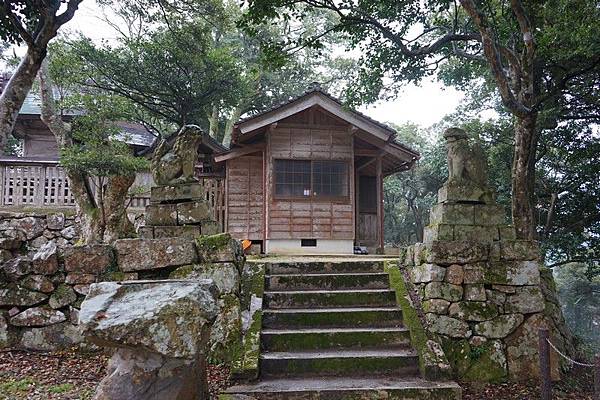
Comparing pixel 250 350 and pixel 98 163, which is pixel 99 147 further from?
pixel 250 350

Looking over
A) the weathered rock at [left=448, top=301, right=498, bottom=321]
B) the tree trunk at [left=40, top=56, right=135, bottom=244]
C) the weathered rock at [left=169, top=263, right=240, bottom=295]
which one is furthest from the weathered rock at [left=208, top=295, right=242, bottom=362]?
the tree trunk at [left=40, top=56, right=135, bottom=244]

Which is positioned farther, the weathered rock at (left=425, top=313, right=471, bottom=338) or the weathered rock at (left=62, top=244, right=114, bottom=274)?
the weathered rock at (left=425, top=313, right=471, bottom=338)

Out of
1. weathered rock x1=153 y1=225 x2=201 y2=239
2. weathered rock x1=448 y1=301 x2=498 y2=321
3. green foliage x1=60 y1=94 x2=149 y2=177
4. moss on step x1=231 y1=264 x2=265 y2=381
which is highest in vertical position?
green foliage x1=60 y1=94 x2=149 y2=177

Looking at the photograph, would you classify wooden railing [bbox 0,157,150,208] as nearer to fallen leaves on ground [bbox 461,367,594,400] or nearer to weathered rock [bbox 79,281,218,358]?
weathered rock [bbox 79,281,218,358]

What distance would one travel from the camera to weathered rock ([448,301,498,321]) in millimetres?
5410

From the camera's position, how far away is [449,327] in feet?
17.8

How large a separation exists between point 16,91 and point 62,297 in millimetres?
3241

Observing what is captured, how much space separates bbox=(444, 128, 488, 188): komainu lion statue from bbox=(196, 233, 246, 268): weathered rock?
310 cm

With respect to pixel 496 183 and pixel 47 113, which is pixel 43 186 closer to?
pixel 47 113

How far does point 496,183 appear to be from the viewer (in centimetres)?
1216

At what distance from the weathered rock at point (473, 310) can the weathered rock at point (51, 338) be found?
15.4ft

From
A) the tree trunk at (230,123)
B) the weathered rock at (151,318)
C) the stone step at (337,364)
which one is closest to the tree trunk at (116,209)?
the stone step at (337,364)

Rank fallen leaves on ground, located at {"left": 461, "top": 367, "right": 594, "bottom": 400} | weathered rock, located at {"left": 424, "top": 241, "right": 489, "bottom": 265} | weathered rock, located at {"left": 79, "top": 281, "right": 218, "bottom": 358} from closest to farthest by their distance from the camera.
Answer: weathered rock, located at {"left": 79, "top": 281, "right": 218, "bottom": 358} < fallen leaves on ground, located at {"left": 461, "top": 367, "right": 594, "bottom": 400} < weathered rock, located at {"left": 424, "top": 241, "right": 489, "bottom": 265}

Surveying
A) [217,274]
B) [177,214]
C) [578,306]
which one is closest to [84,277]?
[177,214]
